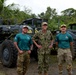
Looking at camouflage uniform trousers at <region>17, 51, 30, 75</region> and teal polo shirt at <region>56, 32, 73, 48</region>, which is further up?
teal polo shirt at <region>56, 32, 73, 48</region>

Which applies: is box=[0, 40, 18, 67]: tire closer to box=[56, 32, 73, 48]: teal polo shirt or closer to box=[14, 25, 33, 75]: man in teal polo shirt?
box=[14, 25, 33, 75]: man in teal polo shirt

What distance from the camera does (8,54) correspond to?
9.11 m

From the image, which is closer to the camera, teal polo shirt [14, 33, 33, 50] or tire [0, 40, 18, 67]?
teal polo shirt [14, 33, 33, 50]

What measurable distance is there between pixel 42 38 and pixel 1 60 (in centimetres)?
338

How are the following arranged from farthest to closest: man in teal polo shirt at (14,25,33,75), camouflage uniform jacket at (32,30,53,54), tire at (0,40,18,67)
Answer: tire at (0,40,18,67), camouflage uniform jacket at (32,30,53,54), man in teal polo shirt at (14,25,33,75)

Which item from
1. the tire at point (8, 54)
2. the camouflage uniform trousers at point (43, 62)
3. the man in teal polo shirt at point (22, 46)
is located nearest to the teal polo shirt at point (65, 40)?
the camouflage uniform trousers at point (43, 62)

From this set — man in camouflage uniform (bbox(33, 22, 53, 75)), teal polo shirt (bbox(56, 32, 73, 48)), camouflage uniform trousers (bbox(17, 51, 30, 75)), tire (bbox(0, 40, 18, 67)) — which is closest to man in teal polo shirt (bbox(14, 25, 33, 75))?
camouflage uniform trousers (bbox(17, 51, 30, 75))

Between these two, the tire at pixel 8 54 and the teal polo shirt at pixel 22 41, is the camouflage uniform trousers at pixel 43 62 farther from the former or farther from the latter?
the tire at pixel 8 54

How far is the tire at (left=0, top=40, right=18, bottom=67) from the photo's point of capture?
882 centimetres

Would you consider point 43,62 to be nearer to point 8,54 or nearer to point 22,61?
point 22,61

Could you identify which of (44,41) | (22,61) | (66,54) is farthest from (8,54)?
(66,54)

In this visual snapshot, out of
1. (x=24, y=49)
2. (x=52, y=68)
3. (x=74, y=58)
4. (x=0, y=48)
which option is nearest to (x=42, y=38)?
(x=24, y=49)

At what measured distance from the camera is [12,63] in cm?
891

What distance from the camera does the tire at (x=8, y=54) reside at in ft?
28.9
